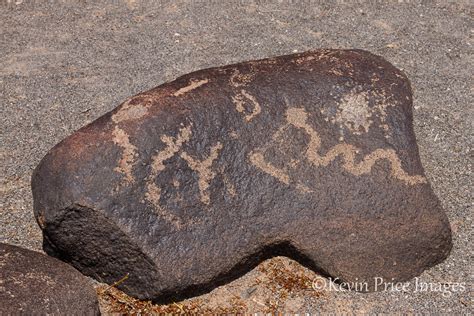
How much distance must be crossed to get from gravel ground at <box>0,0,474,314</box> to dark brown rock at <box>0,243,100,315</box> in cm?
55

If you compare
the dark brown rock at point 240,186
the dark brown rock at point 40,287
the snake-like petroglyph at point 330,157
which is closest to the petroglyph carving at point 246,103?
the dark brown rock at point 240,186

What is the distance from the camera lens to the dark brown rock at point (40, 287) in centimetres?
247

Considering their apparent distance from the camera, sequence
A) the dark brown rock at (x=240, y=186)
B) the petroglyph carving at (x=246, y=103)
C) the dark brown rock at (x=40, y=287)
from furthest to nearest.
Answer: the petroglyph carving at (x=246, y=103), the dark brown rock at (x=240, y=186), the dark brown rock at (x=40, y=287)

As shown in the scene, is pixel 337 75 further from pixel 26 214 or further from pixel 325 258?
pixel 26 214

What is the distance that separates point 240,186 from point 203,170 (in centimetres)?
18

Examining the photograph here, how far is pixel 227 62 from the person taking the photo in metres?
4.56

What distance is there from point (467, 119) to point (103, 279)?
2.41m

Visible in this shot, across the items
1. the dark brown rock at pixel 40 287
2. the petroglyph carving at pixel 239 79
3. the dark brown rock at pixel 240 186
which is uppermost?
the petroglyph carving at pixel 239 79

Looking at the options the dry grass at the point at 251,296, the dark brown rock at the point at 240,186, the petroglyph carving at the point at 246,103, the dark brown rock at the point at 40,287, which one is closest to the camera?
the dark brown rock at the point at 40,287

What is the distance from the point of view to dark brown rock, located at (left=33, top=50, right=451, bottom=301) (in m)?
2.82

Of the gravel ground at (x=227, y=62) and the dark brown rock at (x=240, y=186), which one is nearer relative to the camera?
the dark brown rock at (x=240, y=186)

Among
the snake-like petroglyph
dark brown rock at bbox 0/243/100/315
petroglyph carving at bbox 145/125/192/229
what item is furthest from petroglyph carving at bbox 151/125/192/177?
dark brown rock at bbox 0/243/100/315

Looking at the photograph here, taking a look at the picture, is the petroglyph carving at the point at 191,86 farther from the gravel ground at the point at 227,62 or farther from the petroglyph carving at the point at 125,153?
the gravel ground at the point at 227,62

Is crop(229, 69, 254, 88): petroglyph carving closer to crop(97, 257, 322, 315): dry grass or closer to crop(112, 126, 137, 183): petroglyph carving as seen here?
crop(112, 126, 137, 183): petroglyph carving
